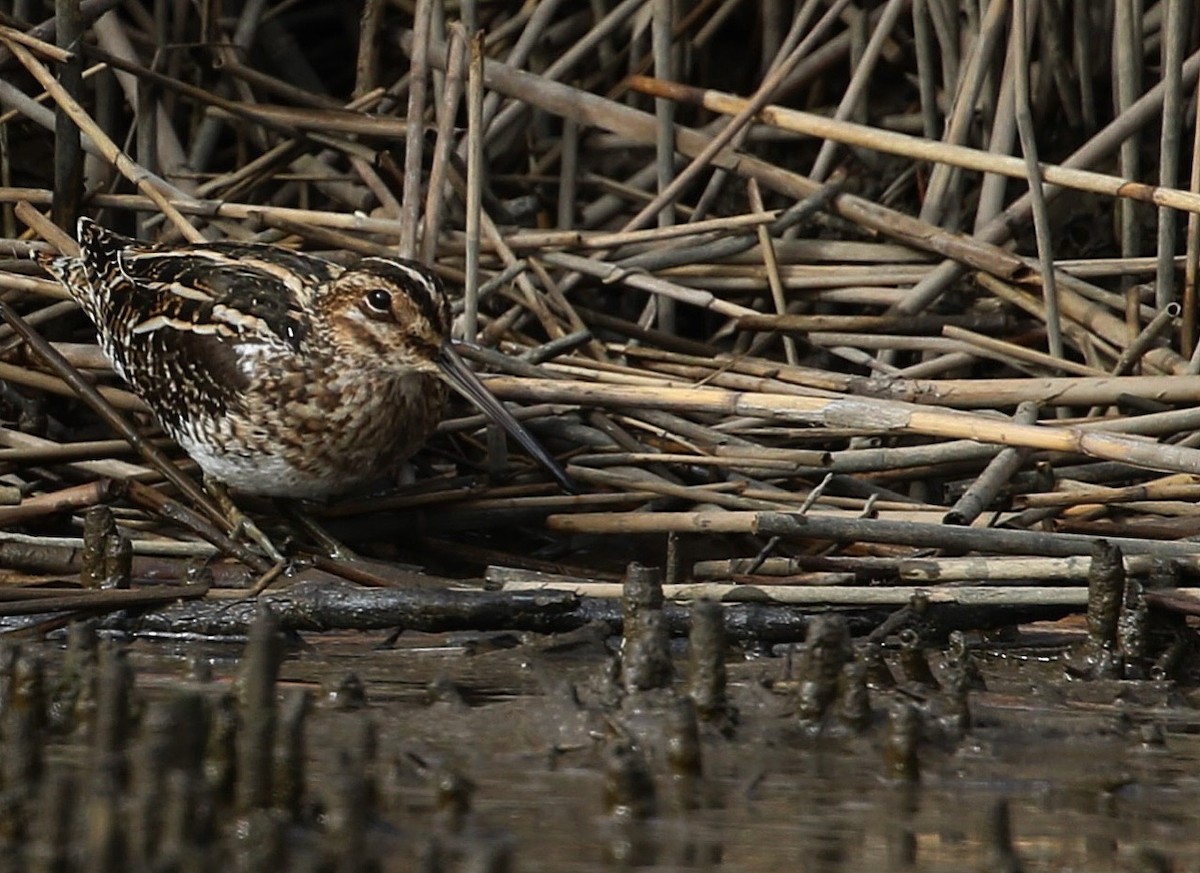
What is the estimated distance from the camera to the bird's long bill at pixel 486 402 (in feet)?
17.5

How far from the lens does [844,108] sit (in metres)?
6.50

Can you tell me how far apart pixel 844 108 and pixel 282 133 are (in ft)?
5.88

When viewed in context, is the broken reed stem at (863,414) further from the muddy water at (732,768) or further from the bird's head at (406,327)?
the muddy water at (732,768)

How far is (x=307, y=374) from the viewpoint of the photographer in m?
5.49

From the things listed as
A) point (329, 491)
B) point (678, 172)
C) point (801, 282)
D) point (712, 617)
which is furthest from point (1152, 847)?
point (678, 172)

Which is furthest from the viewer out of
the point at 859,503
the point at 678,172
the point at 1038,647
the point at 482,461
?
the point at 678,172

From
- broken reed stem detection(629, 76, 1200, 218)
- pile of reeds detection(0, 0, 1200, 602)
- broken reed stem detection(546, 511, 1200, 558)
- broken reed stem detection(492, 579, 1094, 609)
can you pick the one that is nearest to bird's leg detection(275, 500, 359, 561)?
pile of reeds detection(0, 0, 1200, 602)

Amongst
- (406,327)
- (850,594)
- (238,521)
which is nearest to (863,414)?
(850,594)

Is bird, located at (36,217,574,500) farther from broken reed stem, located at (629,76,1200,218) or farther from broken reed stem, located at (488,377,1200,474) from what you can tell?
broken reed stem, located at (629,76,1200,218)

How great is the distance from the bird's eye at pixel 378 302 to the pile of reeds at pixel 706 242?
393 mm

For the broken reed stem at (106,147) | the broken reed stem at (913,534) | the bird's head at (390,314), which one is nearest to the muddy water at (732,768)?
the broken reed stem at (913,534)

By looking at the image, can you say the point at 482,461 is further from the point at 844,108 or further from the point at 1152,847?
the point at 1152,847

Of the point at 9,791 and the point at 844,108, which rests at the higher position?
the point at 844,108

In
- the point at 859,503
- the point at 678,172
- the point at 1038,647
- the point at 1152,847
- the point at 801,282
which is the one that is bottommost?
the point at 1152,847
